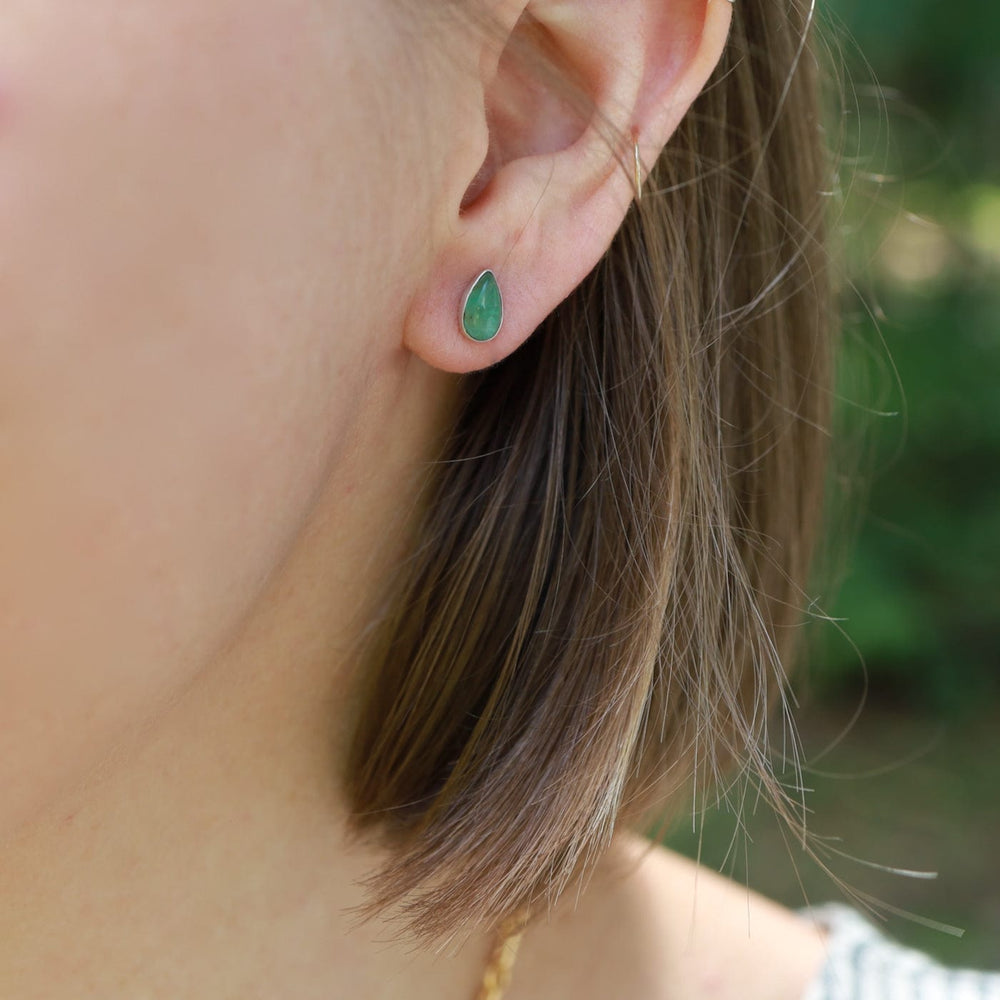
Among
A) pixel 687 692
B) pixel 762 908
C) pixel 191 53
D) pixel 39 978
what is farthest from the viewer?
pixel 762 908

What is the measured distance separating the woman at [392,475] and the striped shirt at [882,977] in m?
0.07

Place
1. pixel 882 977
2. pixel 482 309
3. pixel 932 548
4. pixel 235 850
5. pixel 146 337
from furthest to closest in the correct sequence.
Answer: pixel 932 548 → pixel 882 977 → pixel 235 850 → pixel 482 309 → pixel 146 337

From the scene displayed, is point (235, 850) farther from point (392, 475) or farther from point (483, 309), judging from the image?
point (483, 309)

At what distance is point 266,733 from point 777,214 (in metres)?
0.78

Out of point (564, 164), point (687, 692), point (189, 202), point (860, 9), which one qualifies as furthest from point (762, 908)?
point (860, 9)

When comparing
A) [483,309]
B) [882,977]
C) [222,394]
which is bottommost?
[882,977]

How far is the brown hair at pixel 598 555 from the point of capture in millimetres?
1152

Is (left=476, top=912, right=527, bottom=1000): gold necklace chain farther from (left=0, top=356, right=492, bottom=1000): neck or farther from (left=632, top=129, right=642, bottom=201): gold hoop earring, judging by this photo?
(left=632, top=129, right=642, bottom=201): gold hoop earring

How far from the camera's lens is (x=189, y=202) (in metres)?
0.83

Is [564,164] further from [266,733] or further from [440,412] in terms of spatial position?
[266,733]

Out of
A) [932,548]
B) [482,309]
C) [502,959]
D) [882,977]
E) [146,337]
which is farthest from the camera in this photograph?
[932,548]

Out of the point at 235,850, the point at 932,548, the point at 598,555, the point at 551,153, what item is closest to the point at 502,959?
the point at 235,850

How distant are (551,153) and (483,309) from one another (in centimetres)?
15

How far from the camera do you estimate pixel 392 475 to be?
1.18 m
